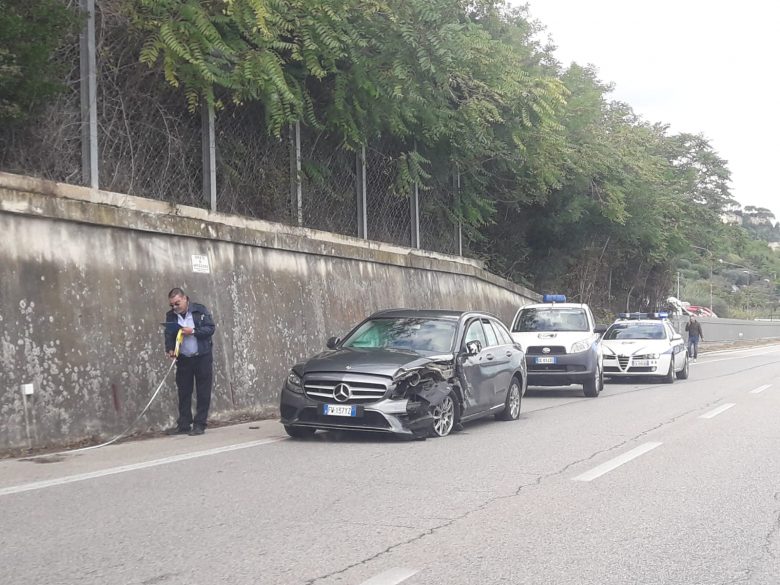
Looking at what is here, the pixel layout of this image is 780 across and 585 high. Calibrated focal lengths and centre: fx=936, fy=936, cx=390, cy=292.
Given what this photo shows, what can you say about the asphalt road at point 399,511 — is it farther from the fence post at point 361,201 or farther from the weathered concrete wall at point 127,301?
the fence post at point 361,201

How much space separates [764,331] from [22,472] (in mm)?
69670

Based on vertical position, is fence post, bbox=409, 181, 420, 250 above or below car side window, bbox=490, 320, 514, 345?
above

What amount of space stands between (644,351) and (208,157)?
40.1ft

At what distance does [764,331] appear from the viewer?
232ft

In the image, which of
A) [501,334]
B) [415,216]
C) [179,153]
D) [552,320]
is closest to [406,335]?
[501,334]

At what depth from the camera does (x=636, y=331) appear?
78.1ft

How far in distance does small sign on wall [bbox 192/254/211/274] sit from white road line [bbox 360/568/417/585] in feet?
28.7

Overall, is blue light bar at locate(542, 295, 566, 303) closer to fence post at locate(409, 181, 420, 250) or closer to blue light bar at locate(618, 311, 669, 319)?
fence post at locate(409, 181, 420, 250)

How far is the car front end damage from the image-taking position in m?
10.3

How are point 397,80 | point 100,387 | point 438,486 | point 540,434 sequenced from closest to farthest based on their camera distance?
point 438,486
point 100,387
point 540,434
point 397,80

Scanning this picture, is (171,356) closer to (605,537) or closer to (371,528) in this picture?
(371,528)

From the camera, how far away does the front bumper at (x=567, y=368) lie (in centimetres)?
1841

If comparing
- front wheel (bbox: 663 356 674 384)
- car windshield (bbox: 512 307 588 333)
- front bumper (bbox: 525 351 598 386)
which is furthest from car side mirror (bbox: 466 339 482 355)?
front wheel (bbox: 663 356 674 384)

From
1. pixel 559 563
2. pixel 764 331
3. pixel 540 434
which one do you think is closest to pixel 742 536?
pixel 559 563
